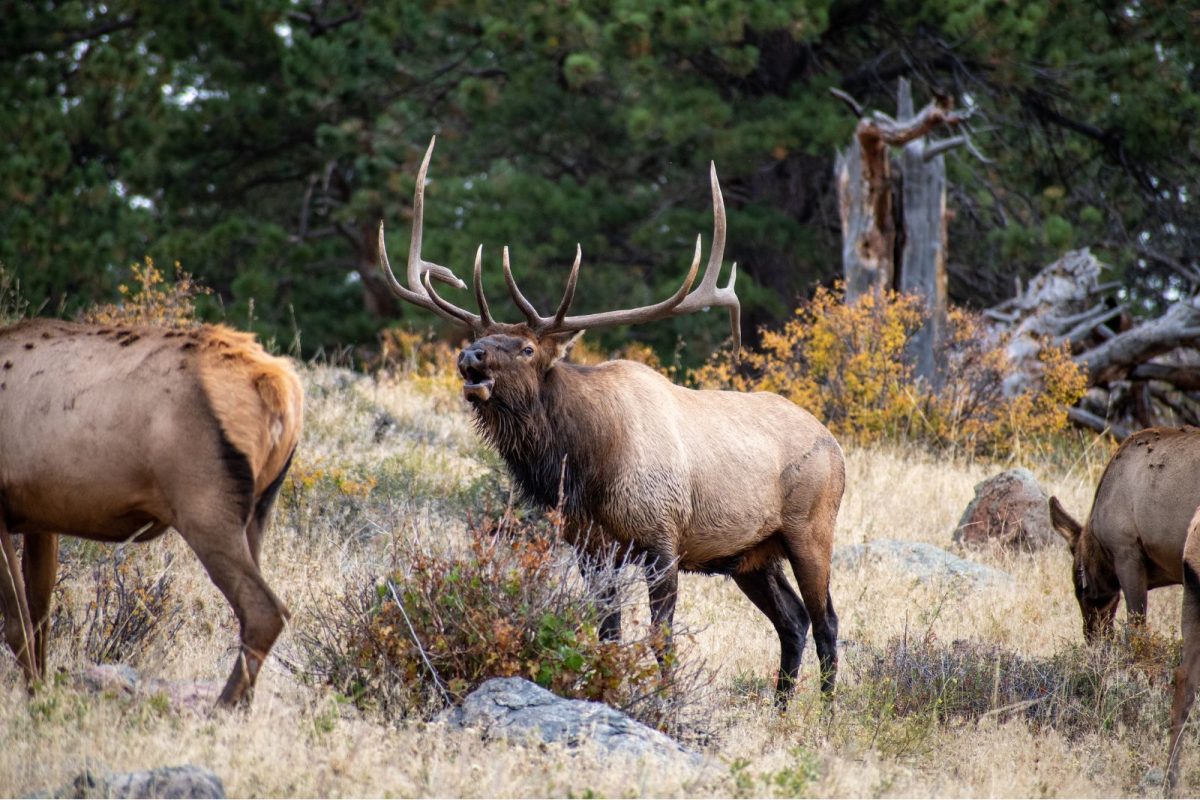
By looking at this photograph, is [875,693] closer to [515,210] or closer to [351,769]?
[351,769]

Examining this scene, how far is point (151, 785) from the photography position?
440 cm

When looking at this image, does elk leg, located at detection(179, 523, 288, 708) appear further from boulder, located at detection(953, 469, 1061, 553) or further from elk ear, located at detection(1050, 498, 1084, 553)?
boulder, located at detection(953, 469, 1061, 553)

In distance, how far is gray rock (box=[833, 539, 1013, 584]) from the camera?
935 centimetres

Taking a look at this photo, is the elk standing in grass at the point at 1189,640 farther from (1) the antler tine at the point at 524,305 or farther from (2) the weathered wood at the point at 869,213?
(2) the weathered wood at the point at 869,213

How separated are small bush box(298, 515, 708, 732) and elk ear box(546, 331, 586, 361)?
1.47 m

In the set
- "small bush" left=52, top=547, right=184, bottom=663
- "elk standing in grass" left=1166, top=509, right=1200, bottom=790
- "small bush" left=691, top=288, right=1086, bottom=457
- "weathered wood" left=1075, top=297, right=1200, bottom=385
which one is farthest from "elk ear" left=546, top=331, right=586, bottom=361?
"weathered wood" left=1075, top=297, right=1200, bottom=385

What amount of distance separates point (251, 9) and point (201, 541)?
17.7m

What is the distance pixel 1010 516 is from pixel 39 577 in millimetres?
6946

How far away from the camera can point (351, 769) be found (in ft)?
15.6

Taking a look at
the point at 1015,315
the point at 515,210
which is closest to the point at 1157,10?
the point at 1015,315

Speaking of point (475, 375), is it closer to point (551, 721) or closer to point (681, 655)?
point (681, 655)

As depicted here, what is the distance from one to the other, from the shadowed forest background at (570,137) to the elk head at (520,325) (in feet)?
28.1

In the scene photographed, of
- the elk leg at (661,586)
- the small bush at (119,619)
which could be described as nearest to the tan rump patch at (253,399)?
the small bush at (119,619)

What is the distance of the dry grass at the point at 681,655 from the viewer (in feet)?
15.9
